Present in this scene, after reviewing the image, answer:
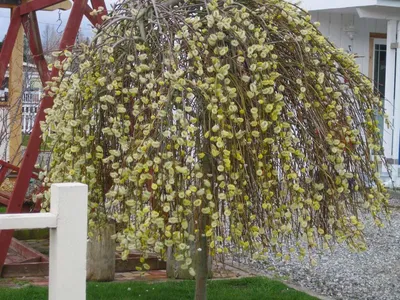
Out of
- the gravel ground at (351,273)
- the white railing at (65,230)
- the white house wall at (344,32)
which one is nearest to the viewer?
the white railing at (65,230)

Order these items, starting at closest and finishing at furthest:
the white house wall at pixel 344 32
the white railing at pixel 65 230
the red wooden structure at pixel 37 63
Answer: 1. the white railing at pixel 65 230
2. the red wooden structure at pixel 37 63
3. the white house wall at pixel 344 32

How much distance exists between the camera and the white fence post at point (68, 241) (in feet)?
10.00

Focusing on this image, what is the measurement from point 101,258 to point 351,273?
2.40 m

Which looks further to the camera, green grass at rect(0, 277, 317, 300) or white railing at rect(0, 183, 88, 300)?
green grass at rect(0, 277, 317, 300)

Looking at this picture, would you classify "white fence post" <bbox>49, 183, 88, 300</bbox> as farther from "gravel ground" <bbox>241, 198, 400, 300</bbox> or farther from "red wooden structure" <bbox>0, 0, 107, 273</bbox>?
"gravel ground" <bbox>241, 198, 400, 300</bbox>

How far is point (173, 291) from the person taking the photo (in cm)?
639

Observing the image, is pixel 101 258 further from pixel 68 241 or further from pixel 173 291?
pixel 68 241

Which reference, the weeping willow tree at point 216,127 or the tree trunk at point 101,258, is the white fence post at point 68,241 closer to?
the weeping willow tree at point 216,127

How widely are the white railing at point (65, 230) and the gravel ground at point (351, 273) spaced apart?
326 centimetres

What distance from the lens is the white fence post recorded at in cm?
305

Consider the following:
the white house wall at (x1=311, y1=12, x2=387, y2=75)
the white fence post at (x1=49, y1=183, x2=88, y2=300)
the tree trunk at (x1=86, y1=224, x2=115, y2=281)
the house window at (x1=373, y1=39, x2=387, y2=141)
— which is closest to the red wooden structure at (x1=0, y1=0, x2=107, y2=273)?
the tree trunk at (x1=86, y1=224, x2=115, y2=281)

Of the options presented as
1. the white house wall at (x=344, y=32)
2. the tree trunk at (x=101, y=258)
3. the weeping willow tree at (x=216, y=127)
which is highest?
the white house wall at (x=344, y=32)

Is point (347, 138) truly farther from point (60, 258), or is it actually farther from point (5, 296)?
point (5, 296)

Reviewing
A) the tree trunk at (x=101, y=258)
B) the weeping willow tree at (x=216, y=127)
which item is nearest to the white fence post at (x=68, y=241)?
the weeping willow tree at (x=216, y=127)
